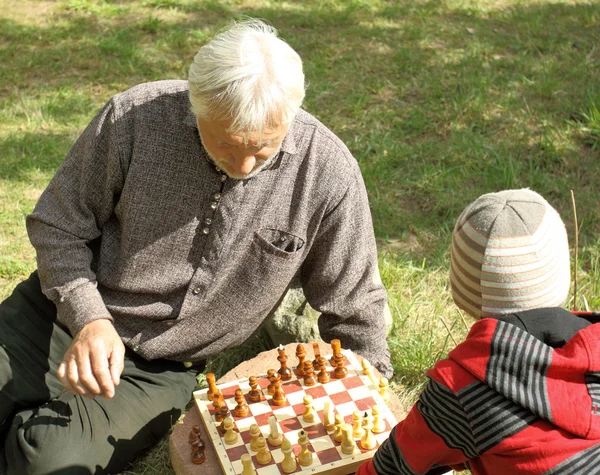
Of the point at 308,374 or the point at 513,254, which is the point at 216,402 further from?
the point at 513,254

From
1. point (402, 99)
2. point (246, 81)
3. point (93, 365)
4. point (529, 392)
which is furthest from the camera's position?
point (402, 99)

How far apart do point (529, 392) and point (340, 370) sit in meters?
1.05

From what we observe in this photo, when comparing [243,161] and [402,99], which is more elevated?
[243,161]

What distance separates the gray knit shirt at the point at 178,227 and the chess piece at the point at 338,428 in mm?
518

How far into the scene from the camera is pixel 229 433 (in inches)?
92.0

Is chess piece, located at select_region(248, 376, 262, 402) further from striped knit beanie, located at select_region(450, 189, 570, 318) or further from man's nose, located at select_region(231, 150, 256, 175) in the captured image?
striped knit beanie, located at select_region(450, 189, 570, 318)

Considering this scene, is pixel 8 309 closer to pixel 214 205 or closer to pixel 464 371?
pixel 214 205

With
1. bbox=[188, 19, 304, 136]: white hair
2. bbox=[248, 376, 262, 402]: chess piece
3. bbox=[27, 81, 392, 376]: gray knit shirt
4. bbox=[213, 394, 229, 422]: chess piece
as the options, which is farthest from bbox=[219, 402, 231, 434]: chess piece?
bbox=[188, 19, 304, 136]: white hair

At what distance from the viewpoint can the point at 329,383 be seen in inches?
102

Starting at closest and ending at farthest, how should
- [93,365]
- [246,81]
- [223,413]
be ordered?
[246,81] → [93,365] → [223,413]

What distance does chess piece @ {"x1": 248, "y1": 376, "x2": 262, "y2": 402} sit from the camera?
248cm

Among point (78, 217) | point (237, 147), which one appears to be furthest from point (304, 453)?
point (78, 217)

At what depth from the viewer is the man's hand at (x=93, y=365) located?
2.27 meters

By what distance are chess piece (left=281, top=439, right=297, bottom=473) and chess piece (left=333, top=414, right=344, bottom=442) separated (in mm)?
160
